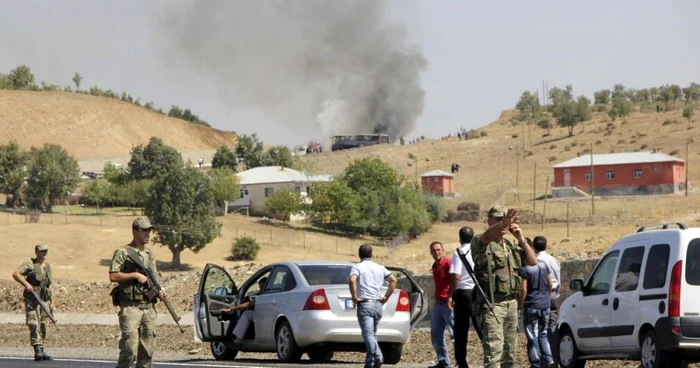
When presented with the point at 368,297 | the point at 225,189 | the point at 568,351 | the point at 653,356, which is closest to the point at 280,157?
the point at 225,189

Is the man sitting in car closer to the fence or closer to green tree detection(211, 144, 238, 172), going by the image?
the fence

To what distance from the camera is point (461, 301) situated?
14.9 meters

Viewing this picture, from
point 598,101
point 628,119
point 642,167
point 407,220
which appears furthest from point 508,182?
point 598,101

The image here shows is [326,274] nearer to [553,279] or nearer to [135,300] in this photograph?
[553,279]

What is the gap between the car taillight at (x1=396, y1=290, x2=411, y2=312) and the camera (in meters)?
17.5

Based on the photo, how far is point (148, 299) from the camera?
1272cm

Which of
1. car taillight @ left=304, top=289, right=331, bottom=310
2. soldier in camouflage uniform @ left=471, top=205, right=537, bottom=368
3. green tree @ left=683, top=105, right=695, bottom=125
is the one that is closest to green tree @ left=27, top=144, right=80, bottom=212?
green tree @ left=683, top=105, right=695, bottom=125

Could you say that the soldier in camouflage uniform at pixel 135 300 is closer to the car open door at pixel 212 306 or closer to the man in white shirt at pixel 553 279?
the man in white shirt at pixel 553 279

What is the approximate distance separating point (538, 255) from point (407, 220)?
253 feet

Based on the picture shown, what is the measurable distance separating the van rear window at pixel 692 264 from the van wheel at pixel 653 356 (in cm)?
76

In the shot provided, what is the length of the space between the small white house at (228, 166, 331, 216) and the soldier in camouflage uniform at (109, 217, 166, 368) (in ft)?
310

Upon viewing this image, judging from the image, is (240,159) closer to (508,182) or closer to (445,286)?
(508,182)

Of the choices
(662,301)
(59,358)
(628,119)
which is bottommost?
(59,358)

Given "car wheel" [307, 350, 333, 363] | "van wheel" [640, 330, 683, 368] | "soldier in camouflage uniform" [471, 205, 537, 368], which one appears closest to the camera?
"soldier in camouflage uniform" [471, 205, 537, 368]
